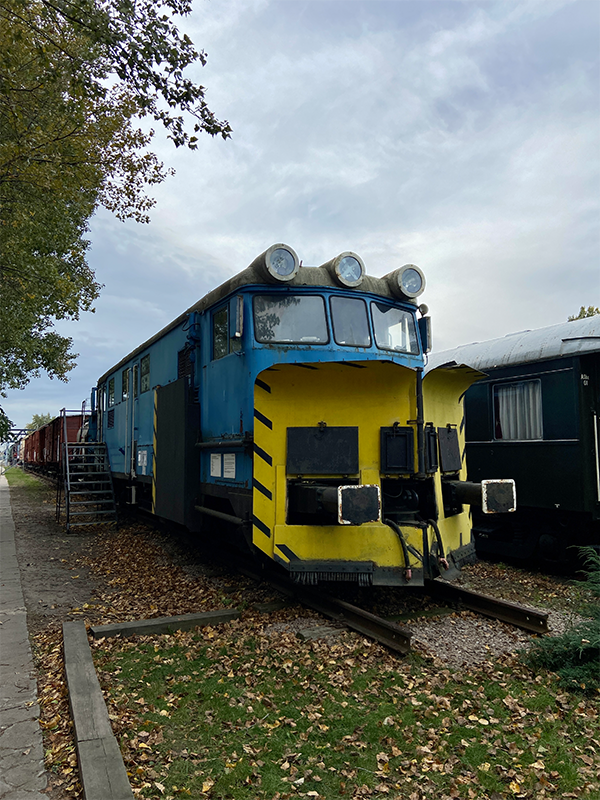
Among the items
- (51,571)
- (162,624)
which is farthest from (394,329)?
(51,571)

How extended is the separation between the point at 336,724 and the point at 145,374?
777 centimetres

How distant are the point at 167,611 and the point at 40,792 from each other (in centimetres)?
297

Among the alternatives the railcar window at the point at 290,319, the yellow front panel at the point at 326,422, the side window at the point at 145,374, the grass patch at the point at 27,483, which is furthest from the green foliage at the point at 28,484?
the yellow front panel at the point at 326,422

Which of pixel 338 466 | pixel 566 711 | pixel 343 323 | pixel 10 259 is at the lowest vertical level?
pixel 566 711

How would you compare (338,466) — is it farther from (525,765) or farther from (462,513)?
(525,765)

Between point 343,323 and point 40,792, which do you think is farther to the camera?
point 343,323

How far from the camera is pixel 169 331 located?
868cm

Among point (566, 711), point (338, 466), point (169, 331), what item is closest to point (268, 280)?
point (338, 466)

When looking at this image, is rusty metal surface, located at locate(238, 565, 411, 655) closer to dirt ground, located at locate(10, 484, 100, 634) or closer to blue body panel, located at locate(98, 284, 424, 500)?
blue body panel, located at locate(98, 284, 424, 500)

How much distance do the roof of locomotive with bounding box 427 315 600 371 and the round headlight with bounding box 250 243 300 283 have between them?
7.13ft

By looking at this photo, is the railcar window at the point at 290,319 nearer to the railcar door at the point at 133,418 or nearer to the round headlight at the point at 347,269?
the round headlight at the point at 347,269

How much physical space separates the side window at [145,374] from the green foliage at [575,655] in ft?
24.6

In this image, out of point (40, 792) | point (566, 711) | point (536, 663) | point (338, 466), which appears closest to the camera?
point (40, 792)

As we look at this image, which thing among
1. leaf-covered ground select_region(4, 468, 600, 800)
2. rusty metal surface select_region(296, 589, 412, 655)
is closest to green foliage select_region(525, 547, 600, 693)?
leaf-covered ground select_region(4, 468, 600, 800)
